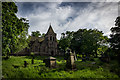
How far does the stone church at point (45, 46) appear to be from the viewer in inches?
1140

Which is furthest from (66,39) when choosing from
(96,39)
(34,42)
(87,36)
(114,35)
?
(114,35)

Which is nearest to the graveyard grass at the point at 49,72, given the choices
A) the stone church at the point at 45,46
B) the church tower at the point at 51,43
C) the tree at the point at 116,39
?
the tree at the point at 116,39

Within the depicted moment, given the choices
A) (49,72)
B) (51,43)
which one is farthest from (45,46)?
(49,72)

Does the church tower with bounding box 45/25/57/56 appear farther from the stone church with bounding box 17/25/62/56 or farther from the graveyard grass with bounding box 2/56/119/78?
the graveyard grass with bounding box 2/56/119/78

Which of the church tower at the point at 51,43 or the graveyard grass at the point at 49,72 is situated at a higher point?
the church tower at the point at 51,43

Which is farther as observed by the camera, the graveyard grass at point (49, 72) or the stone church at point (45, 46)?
the stone church at point (45, 46)

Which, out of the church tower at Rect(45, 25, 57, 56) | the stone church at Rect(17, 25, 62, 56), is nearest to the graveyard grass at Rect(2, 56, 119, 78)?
the stone church at Rect(17, 25, 62, 56)

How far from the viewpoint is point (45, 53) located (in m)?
30.5

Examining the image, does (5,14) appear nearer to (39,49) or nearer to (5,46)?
A: (5,46)

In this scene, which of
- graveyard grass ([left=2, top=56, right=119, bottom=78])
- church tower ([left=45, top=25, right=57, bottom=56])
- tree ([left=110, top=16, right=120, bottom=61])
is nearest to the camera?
graveyard grass ([left=2, top=56, right=119, bottom=78])

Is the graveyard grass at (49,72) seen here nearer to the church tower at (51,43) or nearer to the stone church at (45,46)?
the stone church at (45,46)

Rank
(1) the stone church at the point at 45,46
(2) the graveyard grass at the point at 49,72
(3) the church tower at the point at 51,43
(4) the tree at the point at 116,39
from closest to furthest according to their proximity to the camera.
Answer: (2) the graveyard grass at the point at 49,72 < (4) the tree at the point at 116,39 < (1) the stone church at the point at 45,46 < (3) the church tower at the point at 51,43

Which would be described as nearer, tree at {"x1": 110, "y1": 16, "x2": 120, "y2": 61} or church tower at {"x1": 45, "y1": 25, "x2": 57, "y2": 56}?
tree at {"x1": 110, "y1": 16, "x2": 120, "y2": 61}

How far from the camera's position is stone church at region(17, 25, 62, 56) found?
28947 millimetres
